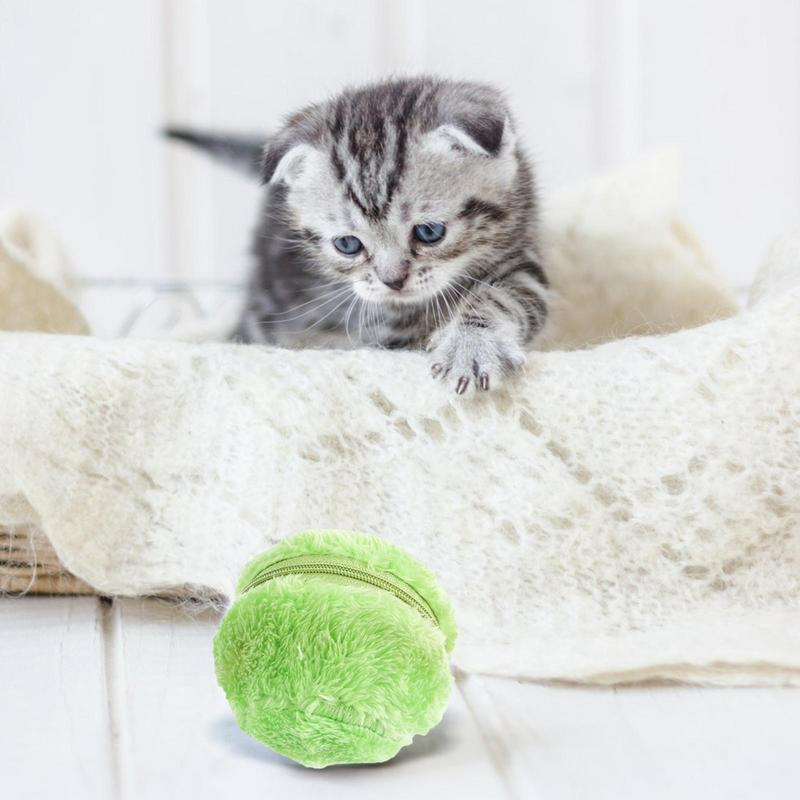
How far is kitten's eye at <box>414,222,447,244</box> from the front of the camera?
1141mm

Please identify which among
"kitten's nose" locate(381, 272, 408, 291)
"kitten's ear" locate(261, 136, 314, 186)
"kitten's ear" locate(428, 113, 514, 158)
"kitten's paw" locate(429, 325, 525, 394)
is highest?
"kitten's ear" locate(428, 113, 514, 158)

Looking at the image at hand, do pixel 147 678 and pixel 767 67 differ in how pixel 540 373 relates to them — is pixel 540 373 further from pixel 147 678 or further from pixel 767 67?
pixel 767 67

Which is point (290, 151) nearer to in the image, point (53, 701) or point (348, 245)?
point (348, 245)

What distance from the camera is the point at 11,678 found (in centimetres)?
80

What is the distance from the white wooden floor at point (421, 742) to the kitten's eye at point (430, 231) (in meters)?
0.52

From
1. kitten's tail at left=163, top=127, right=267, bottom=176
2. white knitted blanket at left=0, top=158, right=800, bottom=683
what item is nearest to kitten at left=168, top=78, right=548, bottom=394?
white knitted blanket at left=0, top=158, right=800, bottom=683

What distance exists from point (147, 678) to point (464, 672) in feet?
0.81

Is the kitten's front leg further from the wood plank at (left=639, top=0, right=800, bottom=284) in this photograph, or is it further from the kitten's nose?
the wood plank at (left=639, top=0, right=800, bottom=284)

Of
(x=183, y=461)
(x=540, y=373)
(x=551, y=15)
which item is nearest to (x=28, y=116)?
(x=551, y=15)

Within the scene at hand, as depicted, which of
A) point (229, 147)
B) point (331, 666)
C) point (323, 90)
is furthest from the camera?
point (323, 90)

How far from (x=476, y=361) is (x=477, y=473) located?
10cm

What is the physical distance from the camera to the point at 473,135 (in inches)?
42.2

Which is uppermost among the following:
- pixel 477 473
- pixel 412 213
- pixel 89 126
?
pixel 412 213

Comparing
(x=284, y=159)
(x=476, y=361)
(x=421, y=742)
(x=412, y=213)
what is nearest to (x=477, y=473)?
(x=476, y=361)
